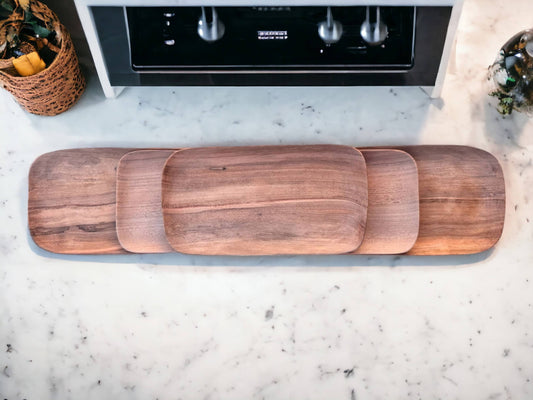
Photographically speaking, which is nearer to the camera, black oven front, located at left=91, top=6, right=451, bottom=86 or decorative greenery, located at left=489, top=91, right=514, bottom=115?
black oven front, located at left=91, top=6, right=451, bottom=86

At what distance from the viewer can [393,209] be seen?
1142 mm

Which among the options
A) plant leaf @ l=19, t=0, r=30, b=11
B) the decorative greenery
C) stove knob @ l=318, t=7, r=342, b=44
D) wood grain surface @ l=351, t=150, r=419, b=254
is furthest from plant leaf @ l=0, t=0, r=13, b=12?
the decorative greenery

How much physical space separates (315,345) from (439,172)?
17.5 inches

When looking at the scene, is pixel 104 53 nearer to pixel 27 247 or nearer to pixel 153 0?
pixel 153 0

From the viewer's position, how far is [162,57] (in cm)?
114

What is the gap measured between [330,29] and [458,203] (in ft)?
1.46

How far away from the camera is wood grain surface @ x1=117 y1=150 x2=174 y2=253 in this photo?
1.16 meters

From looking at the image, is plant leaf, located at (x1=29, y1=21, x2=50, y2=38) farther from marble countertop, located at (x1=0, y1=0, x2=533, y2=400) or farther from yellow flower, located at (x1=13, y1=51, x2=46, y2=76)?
marble countertop, located at (x1=0, y1=0, x2=533, y2=400)

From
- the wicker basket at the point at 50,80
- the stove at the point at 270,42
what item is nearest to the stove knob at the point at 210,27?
A: the stove at the point at 270,42

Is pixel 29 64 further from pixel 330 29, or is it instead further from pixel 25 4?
pixel 330 29

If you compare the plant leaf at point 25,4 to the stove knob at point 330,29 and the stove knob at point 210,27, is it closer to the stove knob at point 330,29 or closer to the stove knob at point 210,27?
the stove knob at point 210,27

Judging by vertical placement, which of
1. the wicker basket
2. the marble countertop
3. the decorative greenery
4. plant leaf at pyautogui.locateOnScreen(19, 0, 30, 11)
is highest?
plant leaf at pyautogui.locateOnScreen(19, 0, 30, 11)

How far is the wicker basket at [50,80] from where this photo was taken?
112 centimetres

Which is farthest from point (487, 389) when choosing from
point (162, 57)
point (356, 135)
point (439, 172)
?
point (162, 57)
